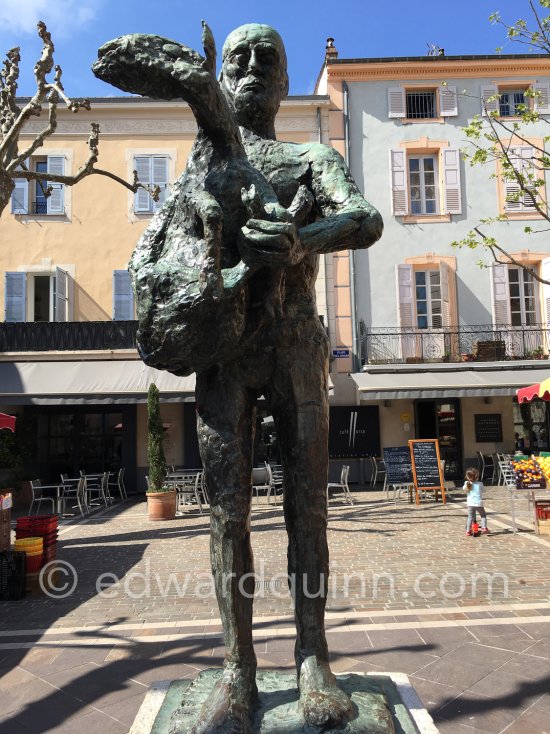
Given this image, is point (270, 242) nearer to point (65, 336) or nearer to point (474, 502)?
point (474, 502)

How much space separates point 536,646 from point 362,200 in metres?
3.19

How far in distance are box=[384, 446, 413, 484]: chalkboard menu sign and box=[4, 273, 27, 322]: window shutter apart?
10.9 meters

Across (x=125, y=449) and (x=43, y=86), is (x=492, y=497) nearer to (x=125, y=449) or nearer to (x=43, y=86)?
(x=125, y=449)

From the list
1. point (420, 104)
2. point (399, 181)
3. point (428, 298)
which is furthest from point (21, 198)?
point (420, 104)

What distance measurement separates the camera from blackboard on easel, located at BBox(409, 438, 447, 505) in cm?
1206

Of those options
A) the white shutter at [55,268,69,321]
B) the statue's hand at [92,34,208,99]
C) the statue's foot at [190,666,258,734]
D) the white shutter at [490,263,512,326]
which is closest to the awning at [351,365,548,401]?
the white shutter at [490,263,512,326]

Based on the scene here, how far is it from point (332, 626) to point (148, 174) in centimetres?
1524

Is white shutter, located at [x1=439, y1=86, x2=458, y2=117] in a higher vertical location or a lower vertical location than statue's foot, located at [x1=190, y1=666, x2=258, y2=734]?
higher

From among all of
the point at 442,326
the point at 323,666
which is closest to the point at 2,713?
the point at 323,666

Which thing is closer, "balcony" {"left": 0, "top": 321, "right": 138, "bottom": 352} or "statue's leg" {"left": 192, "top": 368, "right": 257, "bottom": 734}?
"statue's leg" {"left": 192, "top": 368, "right": 257, "bottom": 734}

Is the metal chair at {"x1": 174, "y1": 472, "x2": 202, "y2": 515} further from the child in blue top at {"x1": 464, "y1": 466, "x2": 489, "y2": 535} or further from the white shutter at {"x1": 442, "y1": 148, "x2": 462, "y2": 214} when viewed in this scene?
the white shutter at {"x1": 442, "y1": 148, "x2": 462, "y2": 214}

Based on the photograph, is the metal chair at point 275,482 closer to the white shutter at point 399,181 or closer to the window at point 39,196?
the white shutter at point 399,181

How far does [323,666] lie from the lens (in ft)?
6.49

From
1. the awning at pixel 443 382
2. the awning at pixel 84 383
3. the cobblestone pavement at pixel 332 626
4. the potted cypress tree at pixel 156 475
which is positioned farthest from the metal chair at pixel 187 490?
the awning at pixel 443 382
